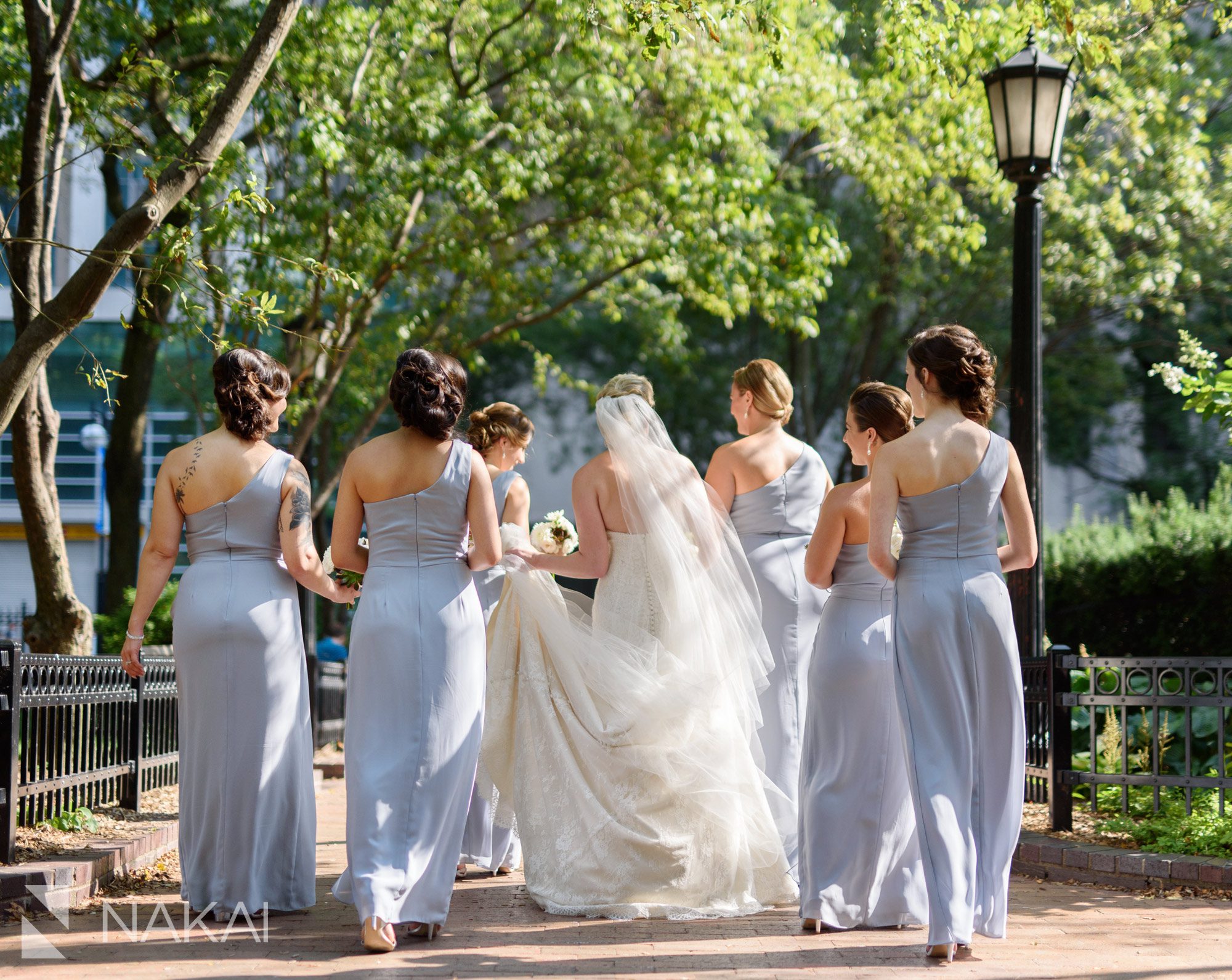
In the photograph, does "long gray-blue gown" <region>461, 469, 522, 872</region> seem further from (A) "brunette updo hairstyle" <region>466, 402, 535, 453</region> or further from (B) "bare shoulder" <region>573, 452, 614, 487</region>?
(B) "bare shoulder" <region>573, 452, 614, 487</region>

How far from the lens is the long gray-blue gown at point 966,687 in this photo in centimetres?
489

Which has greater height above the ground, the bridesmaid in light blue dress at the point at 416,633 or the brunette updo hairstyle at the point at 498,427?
the brunette updo hairstyle at the point at 498,427

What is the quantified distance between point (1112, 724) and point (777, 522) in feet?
9.86

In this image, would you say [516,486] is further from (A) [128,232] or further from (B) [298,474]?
(A) [128,232]

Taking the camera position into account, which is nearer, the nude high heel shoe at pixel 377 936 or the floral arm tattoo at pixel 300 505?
the nude high heel shoe at pixel 377 936

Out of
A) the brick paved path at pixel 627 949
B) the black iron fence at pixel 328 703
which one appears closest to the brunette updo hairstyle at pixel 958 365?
the brick paved path at pixel 627 949

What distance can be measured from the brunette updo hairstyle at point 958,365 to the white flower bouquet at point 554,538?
2219mm

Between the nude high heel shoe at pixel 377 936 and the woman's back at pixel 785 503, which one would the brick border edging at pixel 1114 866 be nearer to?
the woman's back at pixel 785 503

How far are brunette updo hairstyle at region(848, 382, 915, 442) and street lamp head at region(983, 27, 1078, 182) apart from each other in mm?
3537

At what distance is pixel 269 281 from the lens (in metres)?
12.1

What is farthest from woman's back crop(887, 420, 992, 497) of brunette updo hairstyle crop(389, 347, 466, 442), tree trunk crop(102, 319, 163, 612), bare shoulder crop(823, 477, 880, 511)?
tree trunk crop(102, 319, 163, 612)

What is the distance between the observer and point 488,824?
268 inches

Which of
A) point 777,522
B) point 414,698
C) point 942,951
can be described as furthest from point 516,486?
point 942,951

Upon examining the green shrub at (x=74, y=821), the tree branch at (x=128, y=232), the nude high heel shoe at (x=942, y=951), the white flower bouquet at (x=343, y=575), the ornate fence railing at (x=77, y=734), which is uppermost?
the tree branch at (x=128, y=232)
